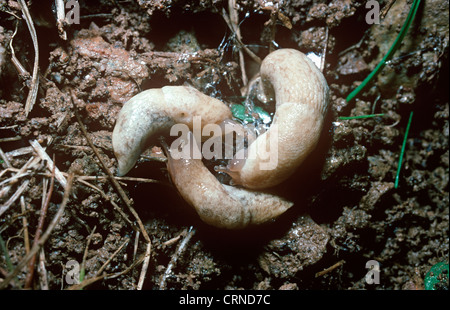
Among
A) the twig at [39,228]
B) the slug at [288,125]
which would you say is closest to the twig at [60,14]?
the twig at [39,228]

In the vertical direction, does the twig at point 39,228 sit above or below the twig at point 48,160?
below

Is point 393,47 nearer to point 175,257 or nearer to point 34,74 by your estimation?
point 175,257

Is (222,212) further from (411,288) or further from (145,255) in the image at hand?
(411,288)

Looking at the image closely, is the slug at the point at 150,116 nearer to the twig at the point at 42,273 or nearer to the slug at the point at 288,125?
the slug at the point at 288,125

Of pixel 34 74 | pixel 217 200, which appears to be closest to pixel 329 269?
pixel 217 200

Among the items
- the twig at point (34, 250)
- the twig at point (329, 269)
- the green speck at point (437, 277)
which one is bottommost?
the green speck at point (437, 277)

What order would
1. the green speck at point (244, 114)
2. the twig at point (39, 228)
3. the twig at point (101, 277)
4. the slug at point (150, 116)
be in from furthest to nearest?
the green speck at point (244, 114), the slug at point (150, 116), the twig at point (101, 277), the twig at point (39, 228)
